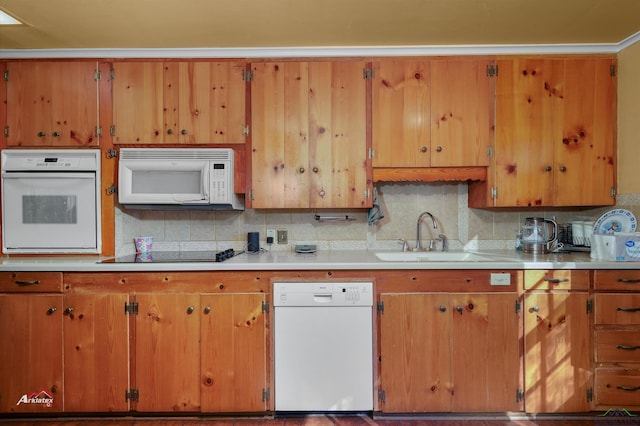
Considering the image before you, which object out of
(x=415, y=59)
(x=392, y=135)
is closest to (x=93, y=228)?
(x=392, y=135)

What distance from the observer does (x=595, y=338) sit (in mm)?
2223

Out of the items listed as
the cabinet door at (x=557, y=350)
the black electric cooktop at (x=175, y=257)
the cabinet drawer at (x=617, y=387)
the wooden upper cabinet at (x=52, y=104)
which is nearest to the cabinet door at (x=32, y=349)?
the black electric cooktop at (x=175, y=257)

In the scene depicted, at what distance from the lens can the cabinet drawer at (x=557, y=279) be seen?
2.23 m

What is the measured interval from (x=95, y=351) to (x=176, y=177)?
1.16m

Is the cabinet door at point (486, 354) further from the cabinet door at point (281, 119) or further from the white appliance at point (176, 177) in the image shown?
the white appliance at point (176, 177)

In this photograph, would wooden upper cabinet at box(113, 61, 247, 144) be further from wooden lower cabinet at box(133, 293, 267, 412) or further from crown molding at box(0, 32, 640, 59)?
wooden lower cabinet at box(133, 293, 267, 412)

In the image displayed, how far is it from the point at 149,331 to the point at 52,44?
1.97 metres

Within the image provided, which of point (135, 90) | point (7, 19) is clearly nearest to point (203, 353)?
point (135, 90)

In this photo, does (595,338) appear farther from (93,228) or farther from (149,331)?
(93,228)

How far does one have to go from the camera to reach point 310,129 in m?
2.58

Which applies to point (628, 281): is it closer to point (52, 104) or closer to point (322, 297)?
point (322, 297)

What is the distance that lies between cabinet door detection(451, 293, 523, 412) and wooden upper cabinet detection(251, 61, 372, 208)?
3.45 ft

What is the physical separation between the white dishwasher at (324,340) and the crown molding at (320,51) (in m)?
1.56

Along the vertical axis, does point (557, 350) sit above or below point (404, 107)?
below
